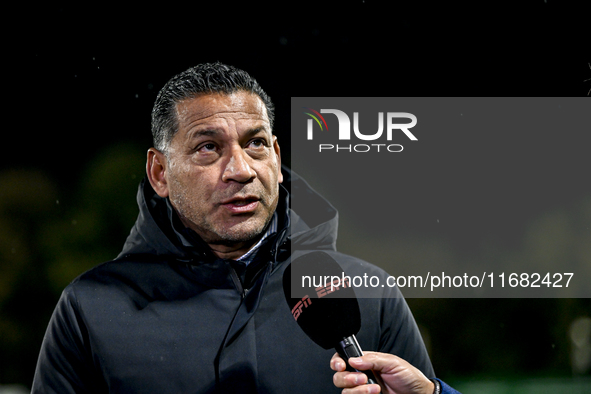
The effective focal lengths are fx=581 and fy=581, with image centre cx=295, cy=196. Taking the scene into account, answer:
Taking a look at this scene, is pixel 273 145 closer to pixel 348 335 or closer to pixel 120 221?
pixel 348 335

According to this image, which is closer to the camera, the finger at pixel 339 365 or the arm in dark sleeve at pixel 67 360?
the finger at pixel 339 365

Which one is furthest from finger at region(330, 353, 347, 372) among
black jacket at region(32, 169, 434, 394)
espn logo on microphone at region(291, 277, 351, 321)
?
black jacket at region(32, 169, 434, 394)

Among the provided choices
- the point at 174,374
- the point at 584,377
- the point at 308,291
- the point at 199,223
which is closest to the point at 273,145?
the point at 199,223

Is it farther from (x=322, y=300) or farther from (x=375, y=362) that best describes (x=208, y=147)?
(x=375, y=362)

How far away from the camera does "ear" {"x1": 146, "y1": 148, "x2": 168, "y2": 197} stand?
2102 mm

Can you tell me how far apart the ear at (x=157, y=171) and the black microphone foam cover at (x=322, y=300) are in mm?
656

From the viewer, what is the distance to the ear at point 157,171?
210 centimetres

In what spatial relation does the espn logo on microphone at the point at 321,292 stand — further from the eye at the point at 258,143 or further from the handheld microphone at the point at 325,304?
the eye at the point at 258,143

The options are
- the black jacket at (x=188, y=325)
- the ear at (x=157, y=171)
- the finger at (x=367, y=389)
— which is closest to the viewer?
the finger at (x=367, y=389)

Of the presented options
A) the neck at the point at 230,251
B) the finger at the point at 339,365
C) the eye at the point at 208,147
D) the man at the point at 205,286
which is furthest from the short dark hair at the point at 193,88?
the finger at the point at 339,365

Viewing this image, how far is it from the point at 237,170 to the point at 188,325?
547 mm

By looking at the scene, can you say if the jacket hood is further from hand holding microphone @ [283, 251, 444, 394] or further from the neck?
hand holding microphone @ [283, 251, 444, 394]

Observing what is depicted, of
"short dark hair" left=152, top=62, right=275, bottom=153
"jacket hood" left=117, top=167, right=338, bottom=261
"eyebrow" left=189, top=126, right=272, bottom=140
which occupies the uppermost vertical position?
"short dark hair" left=152, top=62, right=275, bottom=153

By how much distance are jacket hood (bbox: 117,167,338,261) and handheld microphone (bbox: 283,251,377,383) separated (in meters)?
0.38
